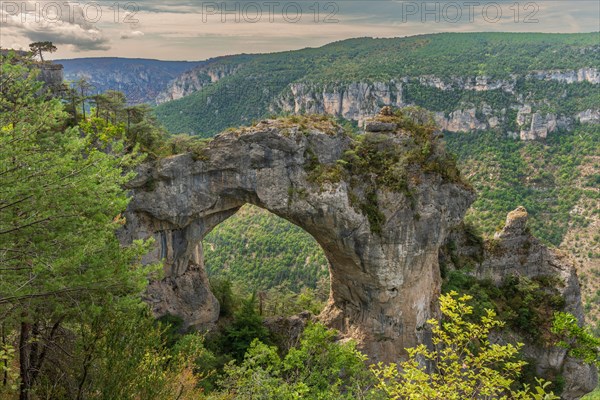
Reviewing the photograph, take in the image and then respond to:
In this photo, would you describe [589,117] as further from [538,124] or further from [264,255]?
[264,255]

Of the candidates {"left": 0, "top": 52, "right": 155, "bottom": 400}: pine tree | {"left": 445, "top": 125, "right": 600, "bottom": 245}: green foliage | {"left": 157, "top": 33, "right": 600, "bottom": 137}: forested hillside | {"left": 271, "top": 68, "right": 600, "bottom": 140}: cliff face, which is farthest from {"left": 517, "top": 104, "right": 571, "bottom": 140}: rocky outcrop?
{"left": 0, "top": 52, "right": 155, "bottom": 400}: pine tree

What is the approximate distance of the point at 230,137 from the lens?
63.0ft

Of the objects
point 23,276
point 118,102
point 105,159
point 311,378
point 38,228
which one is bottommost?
point 311,378

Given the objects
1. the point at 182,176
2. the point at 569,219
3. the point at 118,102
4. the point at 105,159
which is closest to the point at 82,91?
the point at 118,102

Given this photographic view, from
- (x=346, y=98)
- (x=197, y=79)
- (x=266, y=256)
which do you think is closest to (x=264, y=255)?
(x=266, y=256)

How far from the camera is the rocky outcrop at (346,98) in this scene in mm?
89688

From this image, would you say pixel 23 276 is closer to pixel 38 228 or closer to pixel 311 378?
pixel 38 228

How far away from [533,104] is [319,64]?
5592 centimetres

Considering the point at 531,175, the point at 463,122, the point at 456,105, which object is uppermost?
the point at 456,105

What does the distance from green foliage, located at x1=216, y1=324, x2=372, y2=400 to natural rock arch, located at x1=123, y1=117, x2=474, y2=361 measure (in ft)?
26.1

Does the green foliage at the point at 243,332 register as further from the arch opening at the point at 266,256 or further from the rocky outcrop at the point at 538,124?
the rocky outcrop at the point at 538,124

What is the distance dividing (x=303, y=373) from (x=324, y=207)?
29.9 ft

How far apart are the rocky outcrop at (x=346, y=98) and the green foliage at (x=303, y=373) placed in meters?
78.5

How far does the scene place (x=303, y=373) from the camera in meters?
11.0
